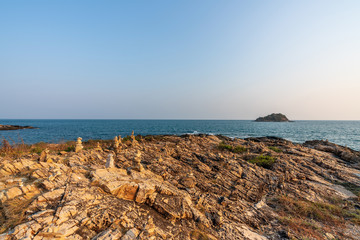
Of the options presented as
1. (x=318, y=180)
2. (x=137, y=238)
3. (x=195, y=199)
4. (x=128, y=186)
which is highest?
(x=128, y=186)

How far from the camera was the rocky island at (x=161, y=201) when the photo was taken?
5.60 m

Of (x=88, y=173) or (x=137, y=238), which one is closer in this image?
(x=137, y=238)

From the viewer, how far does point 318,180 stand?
16594 mm

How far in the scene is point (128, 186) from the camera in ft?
26.2

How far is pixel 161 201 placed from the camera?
796 cm

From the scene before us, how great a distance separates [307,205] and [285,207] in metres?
1.95

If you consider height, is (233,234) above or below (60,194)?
below

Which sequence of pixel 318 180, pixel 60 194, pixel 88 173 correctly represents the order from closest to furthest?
pixel 60 194 < pixel 88 173 < pixel 318 180

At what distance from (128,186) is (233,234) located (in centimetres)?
578

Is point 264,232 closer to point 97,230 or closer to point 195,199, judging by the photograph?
point 195,199

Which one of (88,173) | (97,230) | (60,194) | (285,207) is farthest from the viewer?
(285,207)

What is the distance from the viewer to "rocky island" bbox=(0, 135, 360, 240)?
220 inches

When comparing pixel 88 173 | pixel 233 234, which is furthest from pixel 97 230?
pixel 233 234

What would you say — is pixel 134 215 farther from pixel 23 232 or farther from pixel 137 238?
pixel 23 232
